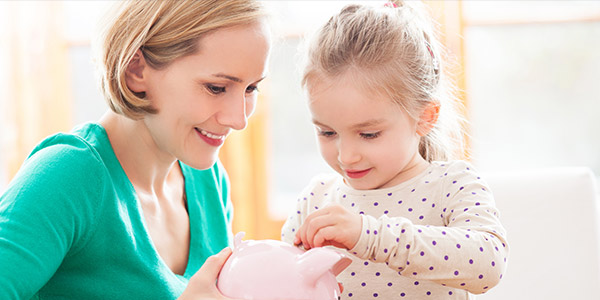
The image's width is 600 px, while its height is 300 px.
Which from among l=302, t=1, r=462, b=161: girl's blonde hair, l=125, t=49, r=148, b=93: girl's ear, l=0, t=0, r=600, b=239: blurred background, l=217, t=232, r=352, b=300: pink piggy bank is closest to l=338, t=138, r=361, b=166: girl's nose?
l=302, t=1, r=462, b=161: girl's blonde hair

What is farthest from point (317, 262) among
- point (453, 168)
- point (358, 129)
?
point (453, 168)

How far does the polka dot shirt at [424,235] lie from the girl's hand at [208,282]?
0.65ft

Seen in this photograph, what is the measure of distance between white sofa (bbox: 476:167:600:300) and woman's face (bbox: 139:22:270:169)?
2.00ft

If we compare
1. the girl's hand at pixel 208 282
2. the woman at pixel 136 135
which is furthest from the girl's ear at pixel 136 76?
the girl's hand at pixel 208 282

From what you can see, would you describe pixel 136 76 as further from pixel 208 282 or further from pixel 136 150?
pixel 208 282

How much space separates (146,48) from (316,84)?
333 mm

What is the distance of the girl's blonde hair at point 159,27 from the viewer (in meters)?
1.23

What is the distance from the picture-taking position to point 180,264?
145 centimetres

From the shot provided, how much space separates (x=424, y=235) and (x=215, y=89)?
19.3 inches

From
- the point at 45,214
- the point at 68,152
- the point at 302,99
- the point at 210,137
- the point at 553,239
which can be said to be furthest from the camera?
the point at 302,99

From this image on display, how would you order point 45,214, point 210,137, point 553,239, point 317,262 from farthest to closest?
point 553,239 < point 210,137 < point 45,214 < point 317,262

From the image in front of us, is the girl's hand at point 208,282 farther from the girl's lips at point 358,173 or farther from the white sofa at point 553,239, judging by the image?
the white sofa at point 553,239

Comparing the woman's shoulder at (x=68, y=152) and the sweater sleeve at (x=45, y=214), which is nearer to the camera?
the sweater sleeve at (x=45, y=214)

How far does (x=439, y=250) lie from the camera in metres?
1.01
